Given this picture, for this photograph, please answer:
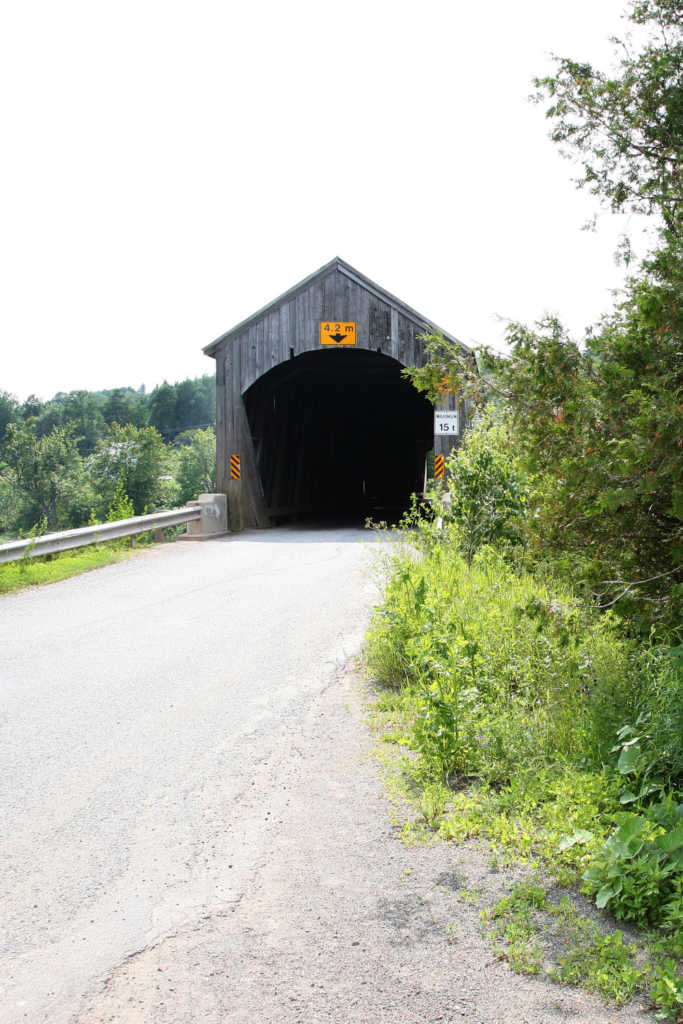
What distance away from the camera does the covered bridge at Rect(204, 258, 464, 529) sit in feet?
52.0

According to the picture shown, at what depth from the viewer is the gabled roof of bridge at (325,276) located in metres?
15.5

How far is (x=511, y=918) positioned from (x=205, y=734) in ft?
6.75

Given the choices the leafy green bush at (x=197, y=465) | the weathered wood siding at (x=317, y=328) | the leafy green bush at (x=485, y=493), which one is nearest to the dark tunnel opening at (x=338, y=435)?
the weathered wood siding at (x=317, y=328)

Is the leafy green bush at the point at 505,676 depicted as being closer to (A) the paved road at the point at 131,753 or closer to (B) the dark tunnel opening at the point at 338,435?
(A) the paved road at the point at 131,753

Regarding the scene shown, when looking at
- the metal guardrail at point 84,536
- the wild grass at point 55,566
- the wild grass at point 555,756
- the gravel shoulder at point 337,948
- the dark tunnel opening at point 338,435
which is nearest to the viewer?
the gravel shoulder at point 337,948

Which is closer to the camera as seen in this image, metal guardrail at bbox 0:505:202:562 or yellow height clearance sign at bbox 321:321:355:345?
metal guardrail at bbox 0:505:202:562

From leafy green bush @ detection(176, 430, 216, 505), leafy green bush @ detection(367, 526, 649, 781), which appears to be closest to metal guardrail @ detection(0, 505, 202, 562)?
leafy green bush @ detection(367, 526, 649, 781)

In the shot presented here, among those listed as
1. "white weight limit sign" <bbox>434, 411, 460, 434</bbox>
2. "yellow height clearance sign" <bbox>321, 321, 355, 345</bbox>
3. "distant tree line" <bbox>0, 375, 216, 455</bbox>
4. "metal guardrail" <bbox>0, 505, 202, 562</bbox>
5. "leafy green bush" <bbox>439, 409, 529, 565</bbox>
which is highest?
"distant tree line" <bbox>0, 375, 216, 455</bbox>

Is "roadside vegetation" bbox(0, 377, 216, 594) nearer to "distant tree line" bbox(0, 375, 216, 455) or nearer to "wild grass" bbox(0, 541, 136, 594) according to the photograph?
"distant tree line" bbox(0, 375, 216, 455)

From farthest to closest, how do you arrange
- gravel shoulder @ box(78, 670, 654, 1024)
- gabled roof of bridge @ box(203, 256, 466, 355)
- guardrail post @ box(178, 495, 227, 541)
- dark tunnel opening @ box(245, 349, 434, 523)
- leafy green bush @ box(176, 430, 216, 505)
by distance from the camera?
leafy green bush @ box(176, 430, 216, 505)
dark tunnel opening @ box(245, 349, 434, 523)
gabled roof of bridge @ box(203, 256, 466, 355)
guardrail post @ box(178, 495, 227, 541)
gravel shoulder @ box(78, 670, 654, 1024)

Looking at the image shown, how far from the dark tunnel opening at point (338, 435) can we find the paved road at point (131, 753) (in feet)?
32.1

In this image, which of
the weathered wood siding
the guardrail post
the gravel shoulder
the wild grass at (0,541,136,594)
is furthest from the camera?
the weathered wood siding

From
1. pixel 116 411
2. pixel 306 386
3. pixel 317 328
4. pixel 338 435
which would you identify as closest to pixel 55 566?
pixel 317 328

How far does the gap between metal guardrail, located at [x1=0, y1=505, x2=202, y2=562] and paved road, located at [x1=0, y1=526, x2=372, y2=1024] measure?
1561mm
